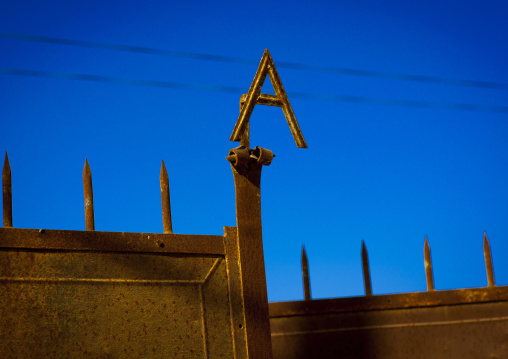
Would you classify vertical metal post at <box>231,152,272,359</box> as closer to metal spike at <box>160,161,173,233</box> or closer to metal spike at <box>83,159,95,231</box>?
metal spike at <box>160,161,173,233</box>

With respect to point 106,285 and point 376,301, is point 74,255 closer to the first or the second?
point 106,285

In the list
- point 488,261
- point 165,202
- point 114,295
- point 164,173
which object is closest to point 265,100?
point 164,173

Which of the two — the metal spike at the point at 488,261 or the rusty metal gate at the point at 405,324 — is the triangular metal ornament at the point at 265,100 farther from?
the metal spike at the point at 488,261

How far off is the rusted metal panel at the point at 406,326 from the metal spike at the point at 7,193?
376cm

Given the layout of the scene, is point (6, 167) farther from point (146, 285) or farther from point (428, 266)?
point (428, 266)

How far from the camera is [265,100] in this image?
4.89m

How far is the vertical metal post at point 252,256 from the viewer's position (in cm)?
473

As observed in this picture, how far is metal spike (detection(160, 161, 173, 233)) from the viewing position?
15.0 ft

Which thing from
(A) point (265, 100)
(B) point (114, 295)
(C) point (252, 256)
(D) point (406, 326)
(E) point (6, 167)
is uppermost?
(A) point (265, 100)

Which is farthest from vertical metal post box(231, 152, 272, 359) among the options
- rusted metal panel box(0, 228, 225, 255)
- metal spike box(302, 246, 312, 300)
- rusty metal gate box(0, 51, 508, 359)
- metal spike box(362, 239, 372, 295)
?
metal spike box(362, 239, 372, 295)

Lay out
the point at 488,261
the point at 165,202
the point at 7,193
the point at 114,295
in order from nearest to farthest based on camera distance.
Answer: the point at 7,193 → the point at 114,295 → the point at 165,202 → the point at 488,261

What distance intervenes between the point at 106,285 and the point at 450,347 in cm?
407

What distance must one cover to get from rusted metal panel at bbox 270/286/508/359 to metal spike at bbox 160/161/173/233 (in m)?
2.92

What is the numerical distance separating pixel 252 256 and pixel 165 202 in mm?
734
